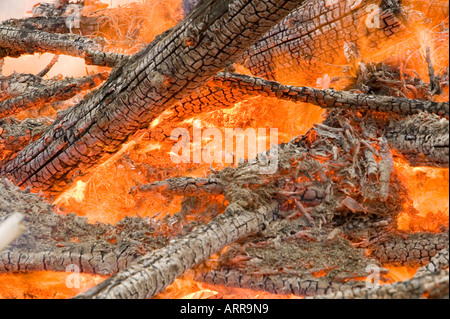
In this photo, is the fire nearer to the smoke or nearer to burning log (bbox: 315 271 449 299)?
burning log (bbox: 315 271 449 299)

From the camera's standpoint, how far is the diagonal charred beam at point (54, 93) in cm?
327

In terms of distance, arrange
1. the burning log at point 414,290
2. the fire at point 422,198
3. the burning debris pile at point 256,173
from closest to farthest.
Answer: the burning log at point 414,290, the fire at point 422,198, the burning debris pile at point 256,173

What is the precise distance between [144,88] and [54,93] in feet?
3.04

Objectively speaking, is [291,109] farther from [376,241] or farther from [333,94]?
[376,241]

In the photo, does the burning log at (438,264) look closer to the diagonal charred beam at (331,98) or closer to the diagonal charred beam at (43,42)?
the diagonal charred beam at (331,98)

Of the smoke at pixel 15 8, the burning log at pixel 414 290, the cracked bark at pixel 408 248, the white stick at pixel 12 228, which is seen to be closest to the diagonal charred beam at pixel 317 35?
the cracked bark at pixel 408 248

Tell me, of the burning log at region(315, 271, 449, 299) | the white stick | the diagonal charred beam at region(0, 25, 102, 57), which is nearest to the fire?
the burning log at region(315, 271, 449, 299)

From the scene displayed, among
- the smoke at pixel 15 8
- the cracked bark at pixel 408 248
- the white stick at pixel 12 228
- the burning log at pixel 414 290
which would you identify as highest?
the smoke at pixel 15 8

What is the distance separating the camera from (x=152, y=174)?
351 centimetres

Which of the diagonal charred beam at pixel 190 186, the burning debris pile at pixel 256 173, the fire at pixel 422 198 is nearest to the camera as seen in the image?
the fire at pixel 422 198

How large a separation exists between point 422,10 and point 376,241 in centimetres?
127

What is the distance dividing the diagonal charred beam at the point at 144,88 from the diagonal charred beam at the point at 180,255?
58cm

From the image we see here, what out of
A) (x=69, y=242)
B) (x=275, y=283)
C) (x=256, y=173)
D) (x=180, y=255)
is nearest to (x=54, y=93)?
(x=69, y=242)

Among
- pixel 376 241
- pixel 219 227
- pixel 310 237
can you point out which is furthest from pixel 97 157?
pixel 376 241
